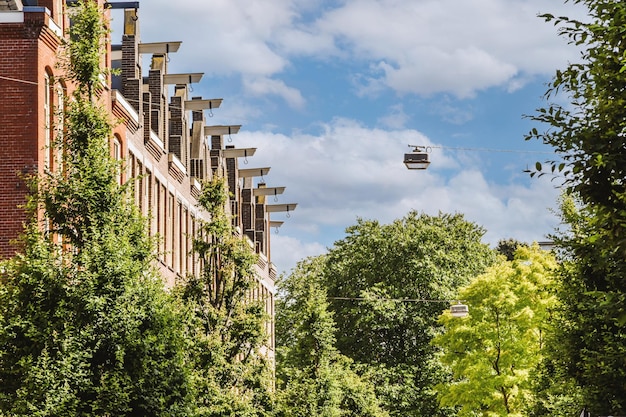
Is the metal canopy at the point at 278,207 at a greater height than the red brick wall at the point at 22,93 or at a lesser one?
greater

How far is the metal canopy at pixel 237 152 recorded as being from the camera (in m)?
73.4

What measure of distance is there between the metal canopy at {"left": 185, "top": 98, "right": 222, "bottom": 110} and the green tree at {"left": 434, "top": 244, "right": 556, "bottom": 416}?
1823 centimetres

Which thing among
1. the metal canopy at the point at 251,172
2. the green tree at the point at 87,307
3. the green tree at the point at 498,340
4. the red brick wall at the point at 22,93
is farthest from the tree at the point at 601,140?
the metal canopy at the point at 251,172

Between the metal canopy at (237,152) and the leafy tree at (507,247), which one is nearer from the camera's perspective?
the metal canopy at (237,152)

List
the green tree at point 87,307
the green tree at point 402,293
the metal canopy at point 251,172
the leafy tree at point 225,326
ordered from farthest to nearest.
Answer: the green tree at point 402,293 < the metal canopy at point 251,172 < the leafy tree at point 225,326 < the green tree at point 87,307

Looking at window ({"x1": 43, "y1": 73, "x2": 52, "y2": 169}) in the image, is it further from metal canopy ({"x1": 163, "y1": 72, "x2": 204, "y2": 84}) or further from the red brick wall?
metal canopy ({"x1": 163, "y1": 72, "x2": 204, "y2": 84})

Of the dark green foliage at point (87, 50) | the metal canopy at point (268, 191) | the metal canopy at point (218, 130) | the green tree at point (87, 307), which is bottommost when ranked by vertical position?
the green tree at point (87, 307)

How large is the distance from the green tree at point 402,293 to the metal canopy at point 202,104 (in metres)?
22.4

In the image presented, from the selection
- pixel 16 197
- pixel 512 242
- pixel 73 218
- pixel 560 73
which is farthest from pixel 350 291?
pixel 560 73

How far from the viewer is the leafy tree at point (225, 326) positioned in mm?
41594

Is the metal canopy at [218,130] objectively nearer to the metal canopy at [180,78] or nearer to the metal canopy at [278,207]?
the metal canopy at [180,78]

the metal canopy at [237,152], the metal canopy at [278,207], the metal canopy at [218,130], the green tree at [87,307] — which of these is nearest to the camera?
the green tree at [87,307]

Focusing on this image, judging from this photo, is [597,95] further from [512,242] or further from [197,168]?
[512,242]

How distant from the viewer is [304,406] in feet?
191
